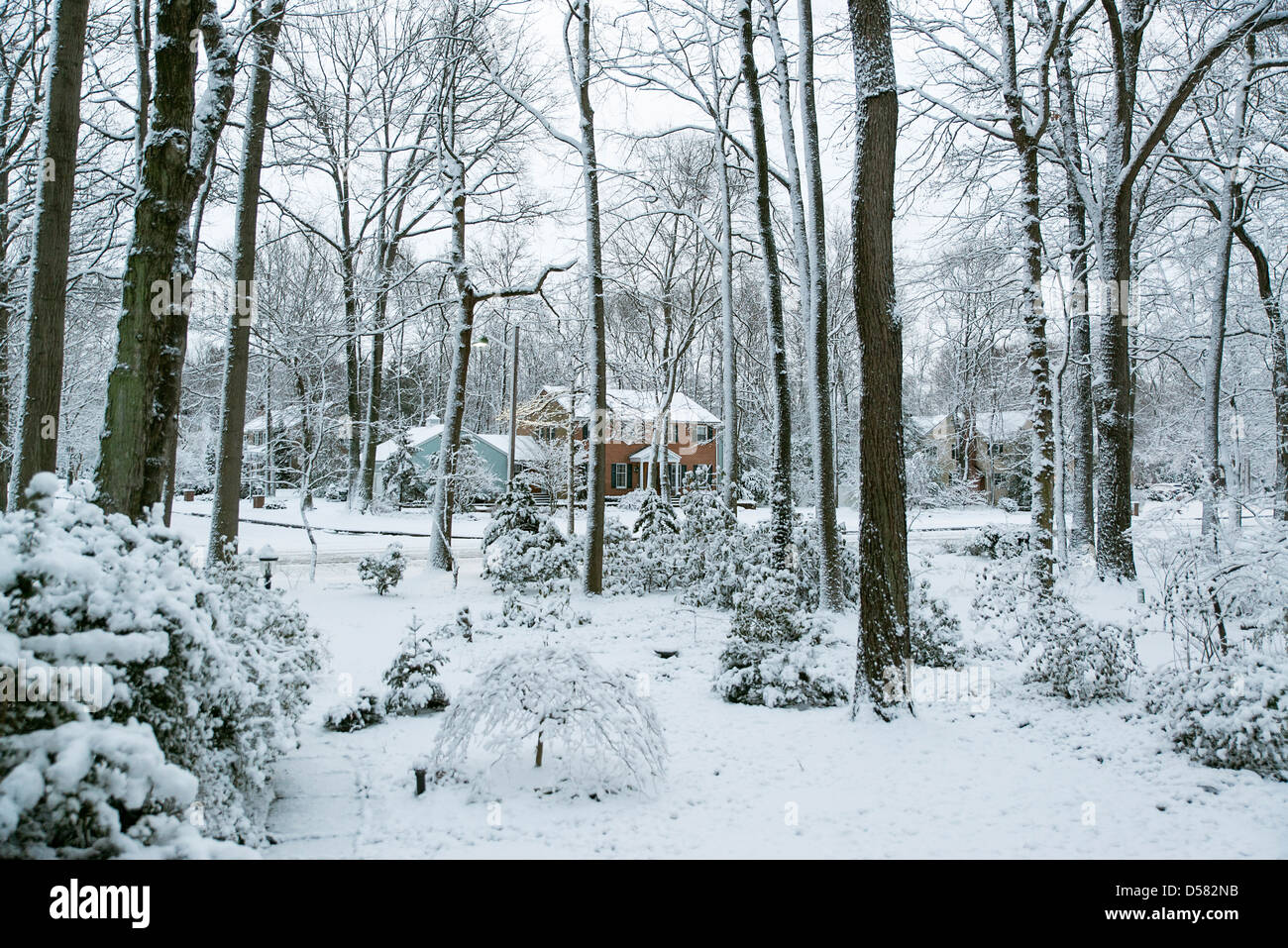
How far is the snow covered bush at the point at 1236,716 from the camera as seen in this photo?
4.75 m

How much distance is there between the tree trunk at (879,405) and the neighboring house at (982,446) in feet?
93.5

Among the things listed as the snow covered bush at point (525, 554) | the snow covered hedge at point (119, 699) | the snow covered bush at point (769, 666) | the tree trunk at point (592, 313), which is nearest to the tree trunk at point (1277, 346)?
the tree trunk at point (592, 313)

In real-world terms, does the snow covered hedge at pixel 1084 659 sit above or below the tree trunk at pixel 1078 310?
below

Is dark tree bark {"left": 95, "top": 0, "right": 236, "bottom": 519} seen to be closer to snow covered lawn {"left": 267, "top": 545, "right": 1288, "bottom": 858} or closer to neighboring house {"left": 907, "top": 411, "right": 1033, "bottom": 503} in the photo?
snow covered lawn {"left": 267, "top": 545, "right": 1288, "bottom": 858}

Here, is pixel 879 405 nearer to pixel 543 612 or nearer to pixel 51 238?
pixel 543 612

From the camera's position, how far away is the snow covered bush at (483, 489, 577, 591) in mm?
12477

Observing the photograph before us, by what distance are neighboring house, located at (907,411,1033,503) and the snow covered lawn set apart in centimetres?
2905

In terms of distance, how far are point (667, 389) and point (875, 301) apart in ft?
74.3

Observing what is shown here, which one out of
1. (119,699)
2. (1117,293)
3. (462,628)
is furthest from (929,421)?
(119,699)

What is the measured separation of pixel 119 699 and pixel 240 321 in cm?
833

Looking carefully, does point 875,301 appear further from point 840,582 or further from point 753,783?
point 840,582

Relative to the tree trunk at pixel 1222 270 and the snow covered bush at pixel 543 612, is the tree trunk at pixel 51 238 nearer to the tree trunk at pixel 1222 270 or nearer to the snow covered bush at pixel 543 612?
the snow covered bush at pixel 543 612
